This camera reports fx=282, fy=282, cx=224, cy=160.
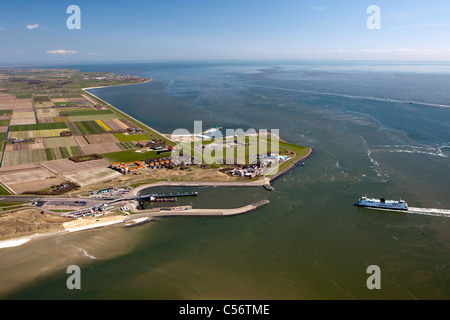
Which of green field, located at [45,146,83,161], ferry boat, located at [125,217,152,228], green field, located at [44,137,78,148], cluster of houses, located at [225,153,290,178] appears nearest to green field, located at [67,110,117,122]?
green field, located at [44,137,78,148]

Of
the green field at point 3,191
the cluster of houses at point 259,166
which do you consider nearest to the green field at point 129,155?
the cluster of houses at point 259,166

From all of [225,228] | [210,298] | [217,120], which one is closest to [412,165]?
[225,228]

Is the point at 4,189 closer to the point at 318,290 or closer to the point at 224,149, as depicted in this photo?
the point at 224,149

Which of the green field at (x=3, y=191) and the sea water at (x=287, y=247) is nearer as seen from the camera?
the sea water at (x=287, y=247)

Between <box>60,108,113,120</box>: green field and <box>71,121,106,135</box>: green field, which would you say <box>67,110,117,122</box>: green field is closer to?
<box>60,108,113,120</box>: green field

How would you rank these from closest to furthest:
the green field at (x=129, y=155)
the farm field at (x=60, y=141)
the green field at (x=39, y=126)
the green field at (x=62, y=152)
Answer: the farm field at (x=60, y=141), the green field at (x=129, y=155), the green field at (x=62, y=152), the green field at (x=39, y=126)

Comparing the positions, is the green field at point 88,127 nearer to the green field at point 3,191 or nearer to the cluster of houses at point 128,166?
the cluster of houses at point 128,166

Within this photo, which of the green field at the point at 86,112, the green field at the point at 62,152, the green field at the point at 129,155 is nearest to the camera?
the green field at the point at 129,155

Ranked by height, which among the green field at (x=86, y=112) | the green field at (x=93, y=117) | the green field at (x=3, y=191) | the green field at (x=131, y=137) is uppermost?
the green field at (x=86, y=112)
